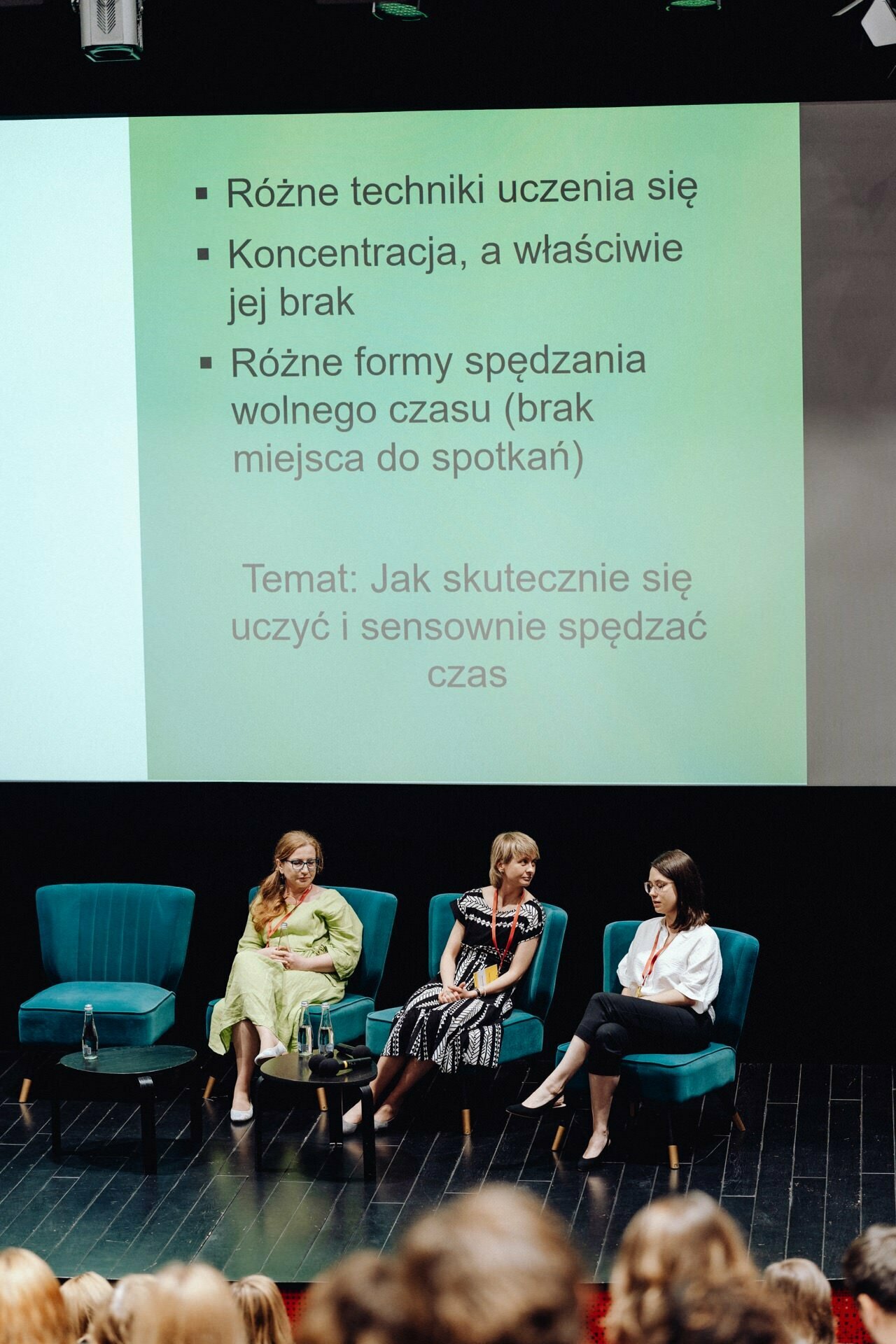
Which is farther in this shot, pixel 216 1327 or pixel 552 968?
pixel 552 968

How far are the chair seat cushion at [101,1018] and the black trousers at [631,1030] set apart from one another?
5.03 feet

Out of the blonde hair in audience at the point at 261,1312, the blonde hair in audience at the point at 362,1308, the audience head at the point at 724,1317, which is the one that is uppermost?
the blonde hair in audience at the point at 362,1308

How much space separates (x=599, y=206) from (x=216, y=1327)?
4865mm

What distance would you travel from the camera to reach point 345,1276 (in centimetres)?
125

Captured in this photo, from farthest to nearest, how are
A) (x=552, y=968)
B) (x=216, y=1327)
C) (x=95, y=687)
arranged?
1. (x=95, y=687)
2. (x=552, y=968)
3. (x=216, y=1327)

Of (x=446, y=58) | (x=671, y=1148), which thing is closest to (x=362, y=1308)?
(x=671, y=1148)

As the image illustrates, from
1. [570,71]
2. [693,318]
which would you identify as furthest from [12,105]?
[693,318]

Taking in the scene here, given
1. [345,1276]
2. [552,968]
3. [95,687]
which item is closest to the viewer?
[345,1276]

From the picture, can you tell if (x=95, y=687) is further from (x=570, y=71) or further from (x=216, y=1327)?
(x=216, y=1327)

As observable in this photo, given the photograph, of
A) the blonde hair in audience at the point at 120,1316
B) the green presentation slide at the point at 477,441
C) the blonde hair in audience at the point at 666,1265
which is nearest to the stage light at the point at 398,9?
the green presentation slide at the point at 477,441

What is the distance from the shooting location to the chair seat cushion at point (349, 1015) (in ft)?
18.6

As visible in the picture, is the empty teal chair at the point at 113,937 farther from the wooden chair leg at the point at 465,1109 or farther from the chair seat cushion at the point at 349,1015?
the wooden chair leg at the point at 465,1109

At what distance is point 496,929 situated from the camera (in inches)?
222

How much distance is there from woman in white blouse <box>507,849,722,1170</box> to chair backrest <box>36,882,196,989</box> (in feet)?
4.98
